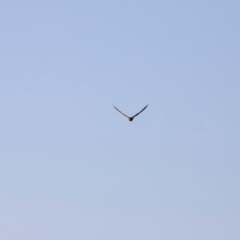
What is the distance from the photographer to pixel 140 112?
6334 inches

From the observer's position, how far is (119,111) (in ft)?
522

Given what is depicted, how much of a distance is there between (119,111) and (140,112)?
11.7 feet
